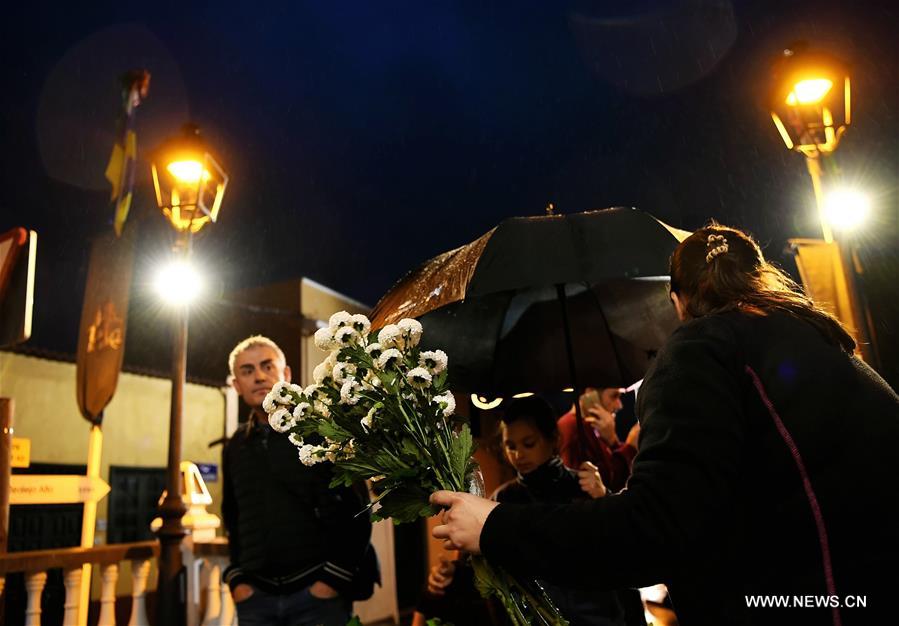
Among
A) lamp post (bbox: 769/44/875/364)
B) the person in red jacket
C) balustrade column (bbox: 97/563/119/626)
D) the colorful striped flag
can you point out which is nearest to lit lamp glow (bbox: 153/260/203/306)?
the colorful striped flag

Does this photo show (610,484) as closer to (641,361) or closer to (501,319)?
(641,361)

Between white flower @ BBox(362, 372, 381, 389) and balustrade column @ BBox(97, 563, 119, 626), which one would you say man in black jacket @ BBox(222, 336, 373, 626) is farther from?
white flower @ BBox(362, 372, 381, 389)

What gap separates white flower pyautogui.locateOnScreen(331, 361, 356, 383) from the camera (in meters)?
2.06

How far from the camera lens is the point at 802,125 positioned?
6.36 meters

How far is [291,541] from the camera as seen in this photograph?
410 cm

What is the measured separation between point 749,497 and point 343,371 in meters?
1.18

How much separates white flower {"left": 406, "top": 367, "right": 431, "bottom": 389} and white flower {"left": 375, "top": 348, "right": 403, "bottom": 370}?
5cm

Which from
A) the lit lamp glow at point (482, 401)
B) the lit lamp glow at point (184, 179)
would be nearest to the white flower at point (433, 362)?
the lit lamp glow at point (482, 401)

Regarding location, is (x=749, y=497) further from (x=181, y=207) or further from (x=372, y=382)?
(x=181, y=207)

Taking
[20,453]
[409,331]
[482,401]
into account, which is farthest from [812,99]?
[20,453]

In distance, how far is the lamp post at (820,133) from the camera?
6082 mm

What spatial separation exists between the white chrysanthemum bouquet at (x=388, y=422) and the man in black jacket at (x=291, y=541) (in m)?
2.23

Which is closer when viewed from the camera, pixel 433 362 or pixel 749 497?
pixel 749 497

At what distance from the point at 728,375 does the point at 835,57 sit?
19.8 ft
